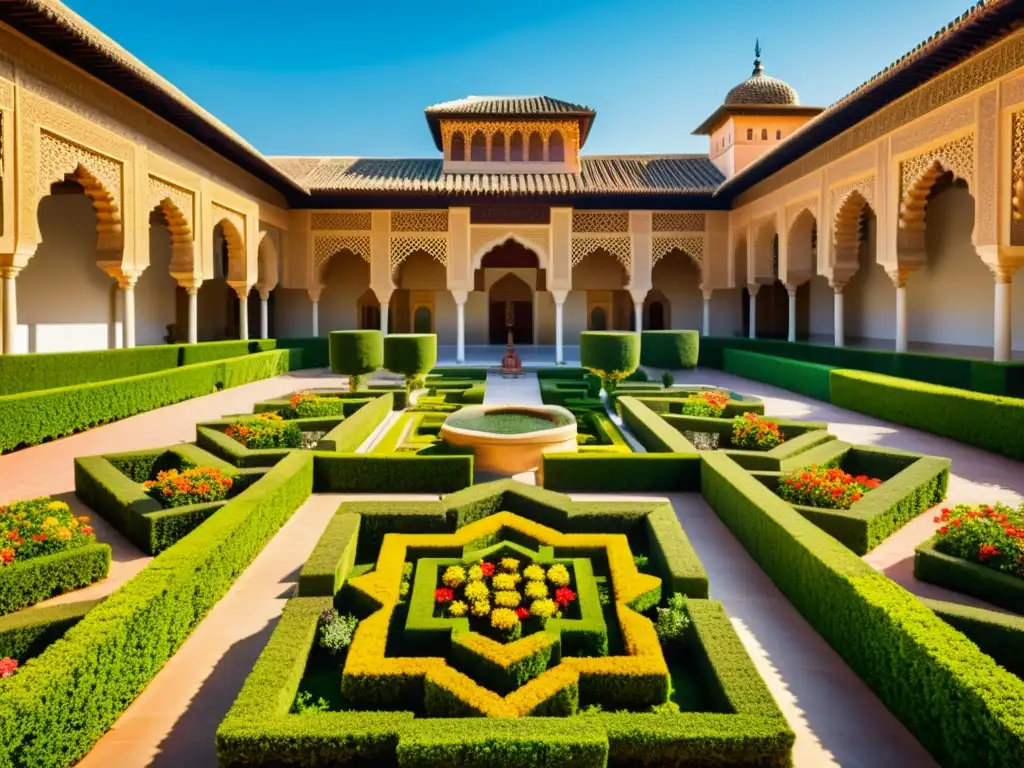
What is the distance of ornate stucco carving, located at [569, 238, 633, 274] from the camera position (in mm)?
20516

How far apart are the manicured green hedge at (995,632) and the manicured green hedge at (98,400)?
9.34 m

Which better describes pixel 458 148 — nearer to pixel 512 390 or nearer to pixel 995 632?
pixel 512 390

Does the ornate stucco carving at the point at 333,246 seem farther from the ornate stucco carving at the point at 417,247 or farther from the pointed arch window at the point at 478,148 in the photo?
the pointed arch window at the point at 478,148

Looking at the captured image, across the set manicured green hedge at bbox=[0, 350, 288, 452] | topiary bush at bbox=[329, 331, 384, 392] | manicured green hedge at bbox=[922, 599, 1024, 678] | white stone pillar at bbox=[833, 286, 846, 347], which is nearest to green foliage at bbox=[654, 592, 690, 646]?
manicured green hedge at bbox=[922, 599, 1024, 678]

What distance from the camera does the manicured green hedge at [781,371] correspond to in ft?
43.1

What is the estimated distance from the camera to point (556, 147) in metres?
22.2

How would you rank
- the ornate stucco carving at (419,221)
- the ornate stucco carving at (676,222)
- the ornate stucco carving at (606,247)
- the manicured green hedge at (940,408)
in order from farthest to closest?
the ornate stucco carving at (676,222)
the ornate stucco carving at (606,247)
the ornate stucco carving at (419,221)
the manicured green hedge at (940,408)

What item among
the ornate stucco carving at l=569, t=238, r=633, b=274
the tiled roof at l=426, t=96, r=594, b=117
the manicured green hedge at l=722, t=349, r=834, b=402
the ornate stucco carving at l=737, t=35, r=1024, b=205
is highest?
the tiled roof at l=426, t=96, r=594, b=117

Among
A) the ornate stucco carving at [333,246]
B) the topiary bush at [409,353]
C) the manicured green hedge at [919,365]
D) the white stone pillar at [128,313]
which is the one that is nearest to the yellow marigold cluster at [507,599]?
the topiary bush at [409,353]

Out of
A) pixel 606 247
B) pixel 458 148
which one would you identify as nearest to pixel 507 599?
pixel 606 247

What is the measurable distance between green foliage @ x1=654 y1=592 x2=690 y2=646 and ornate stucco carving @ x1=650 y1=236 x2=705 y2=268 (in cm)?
1760

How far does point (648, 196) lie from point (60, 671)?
19.9 meters

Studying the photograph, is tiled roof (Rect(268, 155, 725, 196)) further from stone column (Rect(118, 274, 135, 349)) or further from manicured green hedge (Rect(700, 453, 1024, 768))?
manicured green hedge (Rect(700, 453, 1024, 768))

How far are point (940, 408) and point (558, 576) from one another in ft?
24.3
